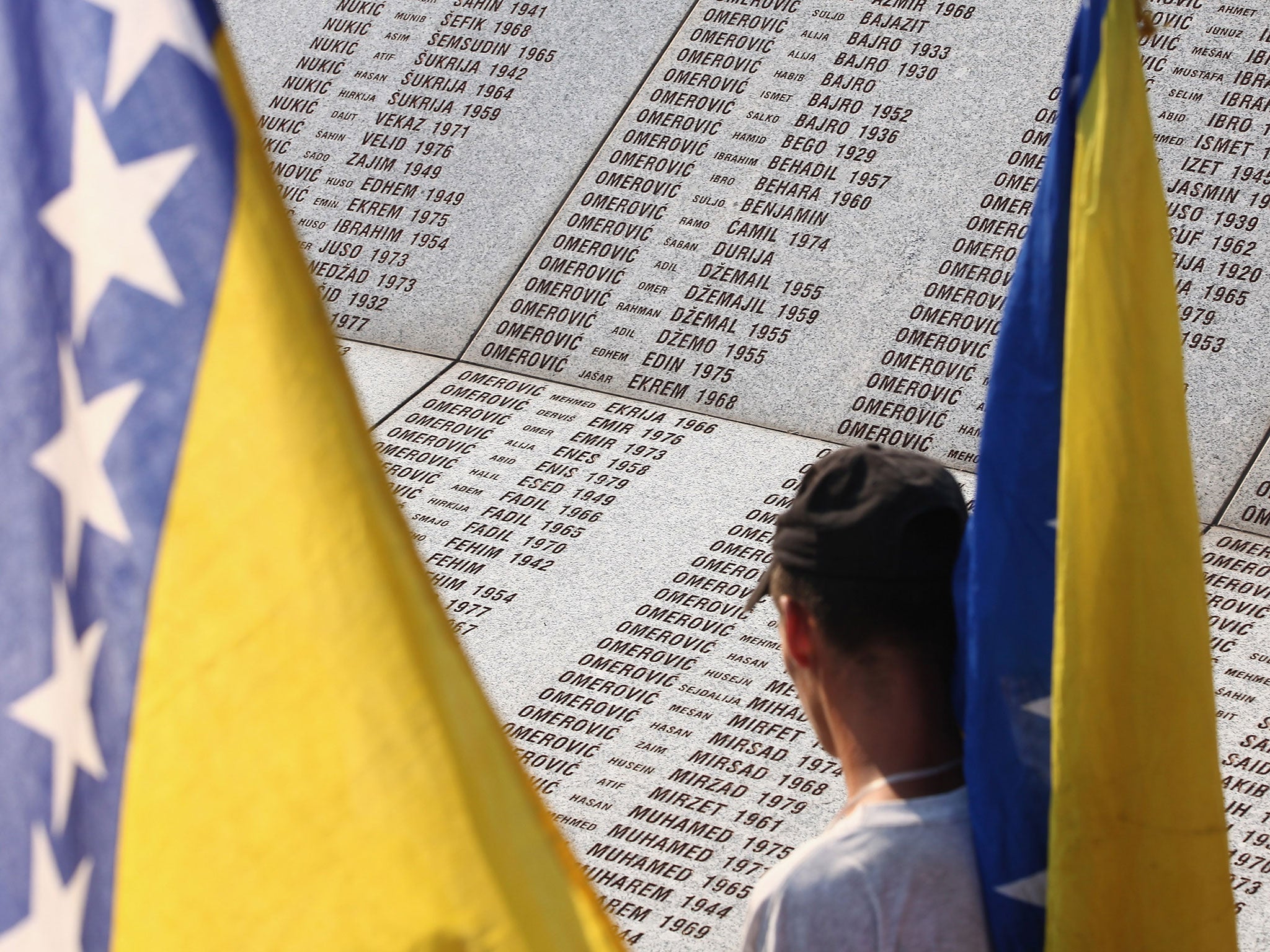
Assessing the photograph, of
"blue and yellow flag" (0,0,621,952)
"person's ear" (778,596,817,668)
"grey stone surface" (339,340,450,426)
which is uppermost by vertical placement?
"blue and yellow flag" (0,0,621,952)

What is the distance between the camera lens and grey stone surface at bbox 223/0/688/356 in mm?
6094

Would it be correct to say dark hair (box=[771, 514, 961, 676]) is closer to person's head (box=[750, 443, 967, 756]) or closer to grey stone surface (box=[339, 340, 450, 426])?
person's head (box=[750, 443, 967, 756])

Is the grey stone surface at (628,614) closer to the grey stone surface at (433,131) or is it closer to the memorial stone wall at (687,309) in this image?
the memorial stone wall at (687,309)

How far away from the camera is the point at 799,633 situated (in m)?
1.99

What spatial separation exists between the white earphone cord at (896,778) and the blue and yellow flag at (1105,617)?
5cm

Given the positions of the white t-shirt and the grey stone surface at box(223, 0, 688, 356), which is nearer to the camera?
the white t-shirt

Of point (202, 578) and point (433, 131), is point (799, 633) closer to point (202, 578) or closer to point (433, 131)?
point (202, 578)

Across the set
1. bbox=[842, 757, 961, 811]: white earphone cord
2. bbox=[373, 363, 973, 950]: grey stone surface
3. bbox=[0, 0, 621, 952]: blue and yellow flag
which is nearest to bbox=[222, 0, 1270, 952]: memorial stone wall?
bbox=[373, 363, 973, 950]: grey stone surface

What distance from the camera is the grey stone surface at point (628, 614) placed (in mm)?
3963

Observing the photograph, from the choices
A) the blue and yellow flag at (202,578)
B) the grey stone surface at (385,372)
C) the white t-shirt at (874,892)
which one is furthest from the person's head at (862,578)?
the grey stone surface at (385,372)

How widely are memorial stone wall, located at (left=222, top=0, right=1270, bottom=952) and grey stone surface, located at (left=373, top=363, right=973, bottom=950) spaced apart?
0.4 inches

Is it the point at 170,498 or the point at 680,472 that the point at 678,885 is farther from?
the point at 170,498

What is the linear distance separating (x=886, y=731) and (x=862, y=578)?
0.19 m

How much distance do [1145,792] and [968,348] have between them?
3456 mm
